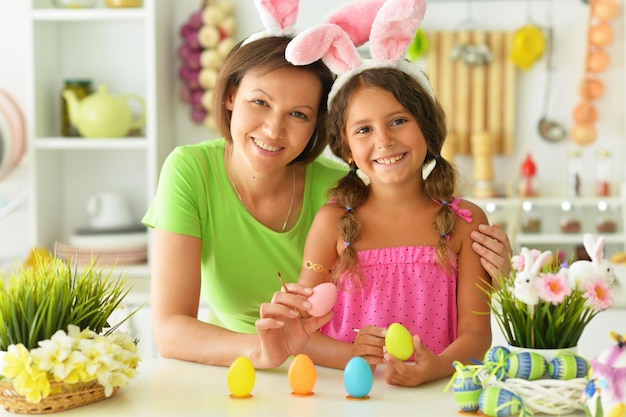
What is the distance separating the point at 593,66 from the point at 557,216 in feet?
1.91

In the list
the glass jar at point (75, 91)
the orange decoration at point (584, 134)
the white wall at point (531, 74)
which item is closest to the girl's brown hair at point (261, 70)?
the glass jar at point (75, 91)

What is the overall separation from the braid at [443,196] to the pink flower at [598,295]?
0.41 meters

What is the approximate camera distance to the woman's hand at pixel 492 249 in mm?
1443

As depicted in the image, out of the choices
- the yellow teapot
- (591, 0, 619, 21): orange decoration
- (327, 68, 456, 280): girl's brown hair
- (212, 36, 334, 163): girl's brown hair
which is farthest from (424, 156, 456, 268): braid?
(591, 0, 619, 21): orange decoration

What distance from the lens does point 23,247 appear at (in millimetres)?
3516

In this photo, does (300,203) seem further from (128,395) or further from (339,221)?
(128,395)

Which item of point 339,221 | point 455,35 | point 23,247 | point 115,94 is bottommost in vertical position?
point 23,247

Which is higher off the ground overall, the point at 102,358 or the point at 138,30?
the point at 138,30

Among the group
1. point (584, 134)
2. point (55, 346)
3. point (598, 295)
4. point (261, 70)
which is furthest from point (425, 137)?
point (584, 134)

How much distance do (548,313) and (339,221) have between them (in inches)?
20.0

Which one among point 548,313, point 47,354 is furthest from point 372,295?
point 47,354

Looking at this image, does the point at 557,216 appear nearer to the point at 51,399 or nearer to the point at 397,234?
the point at 397,234

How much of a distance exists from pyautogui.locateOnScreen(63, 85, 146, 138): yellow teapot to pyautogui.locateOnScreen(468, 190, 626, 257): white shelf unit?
1328mm

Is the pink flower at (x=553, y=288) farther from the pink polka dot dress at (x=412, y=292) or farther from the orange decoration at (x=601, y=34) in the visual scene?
the orange decoration at (x=601, y=34)
